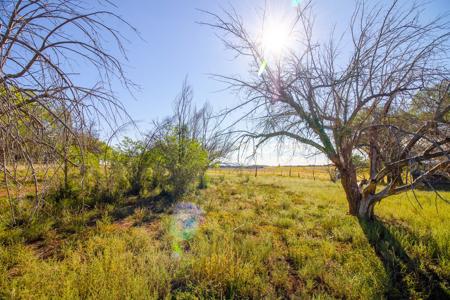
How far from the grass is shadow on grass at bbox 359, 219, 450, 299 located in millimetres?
17

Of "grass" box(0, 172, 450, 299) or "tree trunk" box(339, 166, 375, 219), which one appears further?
"tree trunk" box(339, 166, 375, 219)

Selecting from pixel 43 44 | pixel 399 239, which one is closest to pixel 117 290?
pixel 43 44

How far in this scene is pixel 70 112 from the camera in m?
1.89

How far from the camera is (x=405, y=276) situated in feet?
11.8

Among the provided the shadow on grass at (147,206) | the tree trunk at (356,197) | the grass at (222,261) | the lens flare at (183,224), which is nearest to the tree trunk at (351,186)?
the tree trunk at (356,197)

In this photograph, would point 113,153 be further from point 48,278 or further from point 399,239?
point 399,239

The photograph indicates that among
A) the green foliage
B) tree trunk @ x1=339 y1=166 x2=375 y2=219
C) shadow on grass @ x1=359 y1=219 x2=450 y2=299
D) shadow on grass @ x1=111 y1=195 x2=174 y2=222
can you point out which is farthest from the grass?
the green foliage

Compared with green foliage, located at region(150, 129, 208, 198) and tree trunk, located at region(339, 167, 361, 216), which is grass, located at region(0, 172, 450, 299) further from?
green foliage, located at region(150, 129, 208, 198)

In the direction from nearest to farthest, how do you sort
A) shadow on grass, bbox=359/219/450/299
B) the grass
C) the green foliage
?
the grass
shadow on grass, bbox=359/219/450/299
the green foliage

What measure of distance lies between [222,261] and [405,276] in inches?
124

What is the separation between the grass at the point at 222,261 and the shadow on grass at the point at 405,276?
0.02m

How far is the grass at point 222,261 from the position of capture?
295 centimetres

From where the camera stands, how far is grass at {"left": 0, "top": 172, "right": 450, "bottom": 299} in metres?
2.95

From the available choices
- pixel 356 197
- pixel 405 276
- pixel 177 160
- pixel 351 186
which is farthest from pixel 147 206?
pixel 405 276
